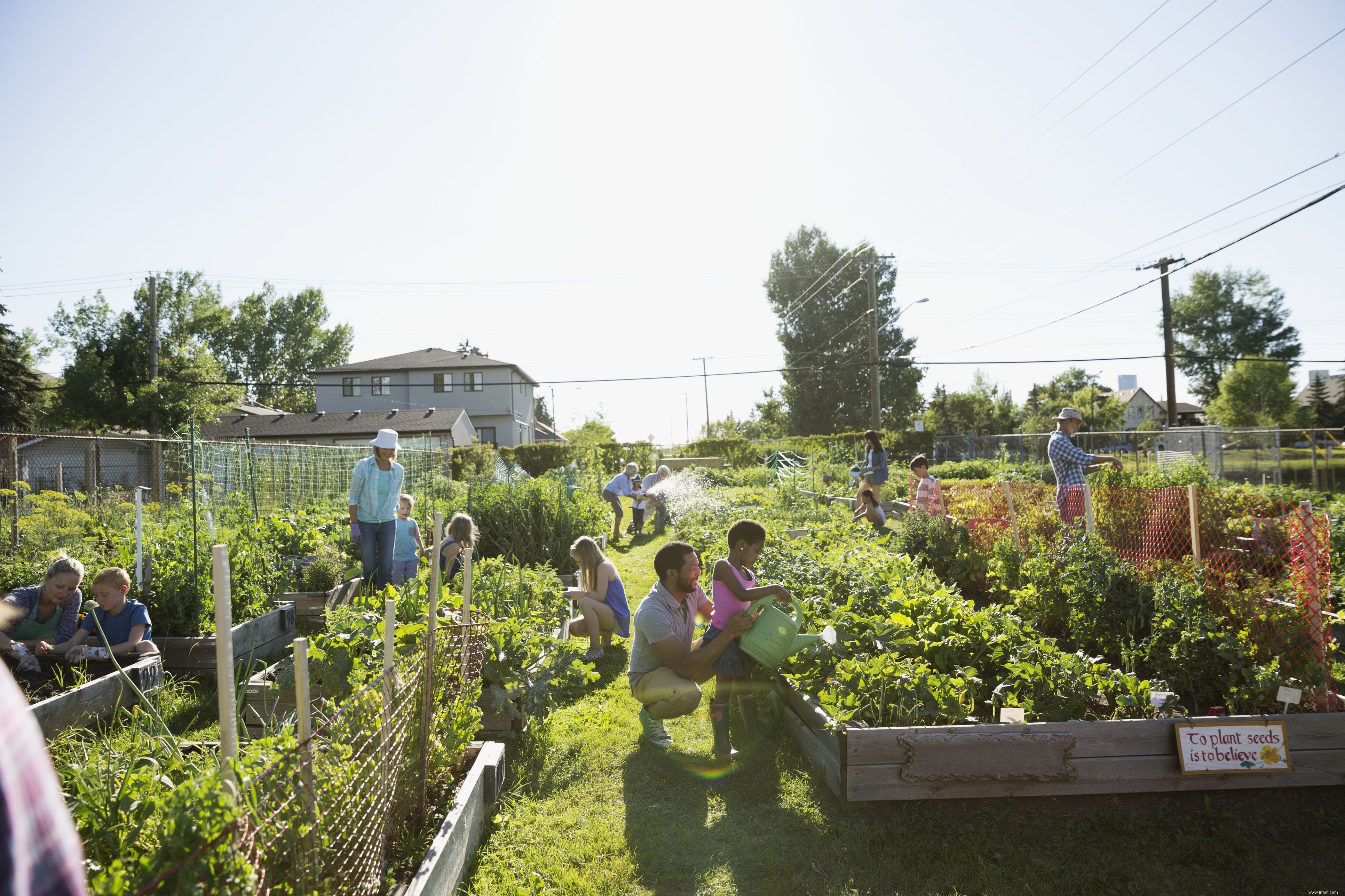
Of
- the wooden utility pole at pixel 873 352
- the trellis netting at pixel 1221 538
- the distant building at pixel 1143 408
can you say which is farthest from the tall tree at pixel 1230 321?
the trellis netting at pixel 1221 538

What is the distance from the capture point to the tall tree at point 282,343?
5650 centimetres

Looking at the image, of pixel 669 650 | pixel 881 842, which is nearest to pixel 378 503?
pixel 669 650

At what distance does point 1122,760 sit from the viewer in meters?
3.41

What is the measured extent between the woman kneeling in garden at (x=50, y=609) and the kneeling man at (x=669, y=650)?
392 centimetres

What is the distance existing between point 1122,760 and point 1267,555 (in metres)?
3.57

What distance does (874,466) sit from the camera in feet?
36.1

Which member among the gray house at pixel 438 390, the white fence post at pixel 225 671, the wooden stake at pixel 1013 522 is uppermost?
the gray house at pixel 438 390

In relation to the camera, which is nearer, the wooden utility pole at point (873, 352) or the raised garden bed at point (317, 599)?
the raised garden bed at point (317, 599)

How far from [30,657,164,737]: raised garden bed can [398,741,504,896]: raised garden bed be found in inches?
78.4

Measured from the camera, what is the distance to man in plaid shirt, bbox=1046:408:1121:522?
7453mm

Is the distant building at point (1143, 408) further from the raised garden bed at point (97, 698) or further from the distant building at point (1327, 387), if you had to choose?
the raised garden bed at point (97, 698)

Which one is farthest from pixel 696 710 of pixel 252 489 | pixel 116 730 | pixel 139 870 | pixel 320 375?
pixel 320 375

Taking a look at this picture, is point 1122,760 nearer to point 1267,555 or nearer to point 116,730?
point 1267,555

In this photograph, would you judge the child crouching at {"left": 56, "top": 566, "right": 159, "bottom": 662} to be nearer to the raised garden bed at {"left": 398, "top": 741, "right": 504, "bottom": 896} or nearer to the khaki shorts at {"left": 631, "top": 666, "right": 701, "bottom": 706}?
the raised garden bed at {"left": 398, "top": 741, "right": 504, "bottom": 896}
